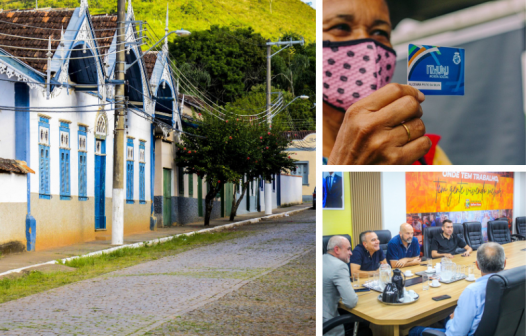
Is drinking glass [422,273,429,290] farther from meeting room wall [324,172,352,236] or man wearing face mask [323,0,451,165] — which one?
man wearing face mask [323,0,451,165]

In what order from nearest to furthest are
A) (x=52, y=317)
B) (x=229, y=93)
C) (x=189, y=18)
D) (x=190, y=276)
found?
(x=52, y=317)
(x=190, y=276)
(x=229, y=93)
(x=189, y=18)

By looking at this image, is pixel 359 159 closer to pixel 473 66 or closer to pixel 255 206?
pixel 473 66

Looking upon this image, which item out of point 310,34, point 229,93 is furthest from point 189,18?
point 229,93

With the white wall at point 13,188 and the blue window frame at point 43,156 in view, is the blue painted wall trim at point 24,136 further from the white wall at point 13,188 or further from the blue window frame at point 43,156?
the blue window frame at point 43,156

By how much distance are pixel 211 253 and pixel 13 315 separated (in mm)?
7179

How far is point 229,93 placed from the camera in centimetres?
5853

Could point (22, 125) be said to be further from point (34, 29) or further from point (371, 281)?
point (371, 281)

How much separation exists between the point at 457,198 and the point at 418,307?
29.5 inches

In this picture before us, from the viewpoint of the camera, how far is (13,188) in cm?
1323

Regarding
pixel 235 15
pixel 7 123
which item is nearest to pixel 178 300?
pixel 7 123

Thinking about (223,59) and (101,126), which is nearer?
(101,126)

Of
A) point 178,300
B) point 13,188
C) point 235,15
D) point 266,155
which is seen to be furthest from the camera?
point 235,15

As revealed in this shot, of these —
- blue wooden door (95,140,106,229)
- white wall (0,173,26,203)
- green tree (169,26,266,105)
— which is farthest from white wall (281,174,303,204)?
white wall (0,173,26,203)

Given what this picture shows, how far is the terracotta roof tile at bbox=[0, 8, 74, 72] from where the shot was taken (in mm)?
15208
